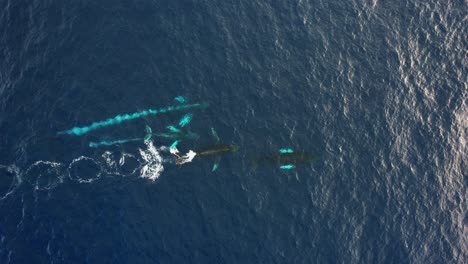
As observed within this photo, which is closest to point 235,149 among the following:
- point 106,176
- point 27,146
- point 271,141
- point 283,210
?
point 271,141

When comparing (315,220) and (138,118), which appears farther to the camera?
(138,118)

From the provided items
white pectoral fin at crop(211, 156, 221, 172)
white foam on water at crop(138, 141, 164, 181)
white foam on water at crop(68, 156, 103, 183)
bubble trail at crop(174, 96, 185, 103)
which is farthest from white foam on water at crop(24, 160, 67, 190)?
white pectoral fin at crop(211, 156, 221, 172)

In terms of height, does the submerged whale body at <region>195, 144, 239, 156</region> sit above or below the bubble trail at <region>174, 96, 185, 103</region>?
below

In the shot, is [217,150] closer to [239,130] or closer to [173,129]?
[239,130]

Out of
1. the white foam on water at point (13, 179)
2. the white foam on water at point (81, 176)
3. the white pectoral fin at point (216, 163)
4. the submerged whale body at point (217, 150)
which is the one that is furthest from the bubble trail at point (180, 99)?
the white foam on water at point (13, 179)

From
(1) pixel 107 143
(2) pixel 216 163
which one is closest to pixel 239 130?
(2) pixel 216 163

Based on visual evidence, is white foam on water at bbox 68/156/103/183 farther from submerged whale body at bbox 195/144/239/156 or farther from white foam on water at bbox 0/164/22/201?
submerged whale body at bbox 195/144/239/156

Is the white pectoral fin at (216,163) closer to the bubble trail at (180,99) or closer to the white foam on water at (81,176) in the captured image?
the bubble trail at (180,99)

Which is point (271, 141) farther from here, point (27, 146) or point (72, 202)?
point (27, 146)
